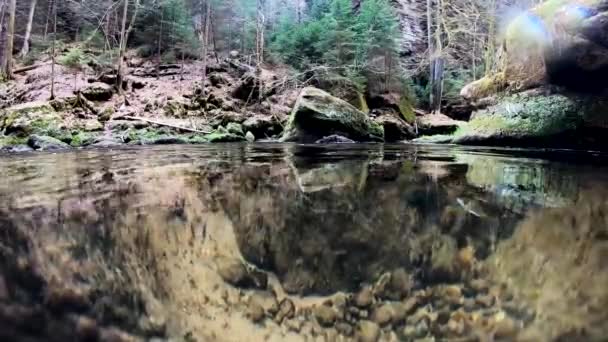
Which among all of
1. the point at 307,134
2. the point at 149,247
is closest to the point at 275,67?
the point at 307,134

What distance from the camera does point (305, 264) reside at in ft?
5.31

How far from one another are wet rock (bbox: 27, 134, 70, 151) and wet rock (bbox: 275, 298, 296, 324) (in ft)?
32.1

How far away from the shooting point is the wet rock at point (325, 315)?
1.16m

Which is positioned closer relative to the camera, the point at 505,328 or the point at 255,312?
the point at 505,328

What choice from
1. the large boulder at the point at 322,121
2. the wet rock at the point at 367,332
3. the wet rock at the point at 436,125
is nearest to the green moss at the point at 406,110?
the wet rock at the point at 436,125

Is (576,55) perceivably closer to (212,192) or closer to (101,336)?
(212,192)

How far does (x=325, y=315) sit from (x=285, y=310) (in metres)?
0.13

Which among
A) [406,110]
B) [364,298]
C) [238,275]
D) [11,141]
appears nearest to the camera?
[364,298]

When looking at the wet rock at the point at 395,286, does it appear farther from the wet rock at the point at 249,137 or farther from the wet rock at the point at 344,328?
the wet rock at the point at 249,137

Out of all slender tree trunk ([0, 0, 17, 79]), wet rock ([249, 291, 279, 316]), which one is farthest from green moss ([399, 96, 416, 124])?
wet rock ([249, 291, 279, 316])

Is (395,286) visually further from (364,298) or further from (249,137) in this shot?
(249,137)

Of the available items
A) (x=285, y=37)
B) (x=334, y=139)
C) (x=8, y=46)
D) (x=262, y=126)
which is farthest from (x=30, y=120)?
(x=285, y=37)

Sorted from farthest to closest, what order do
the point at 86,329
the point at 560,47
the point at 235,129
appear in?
the point at 235,129
the point at 560,47
the point at 86,329

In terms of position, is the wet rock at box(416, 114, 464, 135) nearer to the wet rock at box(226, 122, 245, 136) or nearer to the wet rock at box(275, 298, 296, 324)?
the wet rock at box(226, 122, 245, 136)
